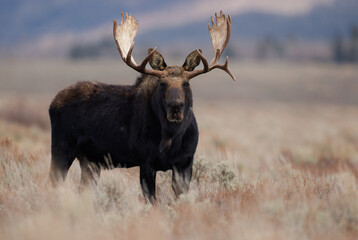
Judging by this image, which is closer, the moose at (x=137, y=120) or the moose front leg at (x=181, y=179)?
the moose front leg at (x=181, y=179)

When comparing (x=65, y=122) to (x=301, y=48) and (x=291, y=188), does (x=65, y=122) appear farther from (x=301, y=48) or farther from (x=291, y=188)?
(x=301, y=48)

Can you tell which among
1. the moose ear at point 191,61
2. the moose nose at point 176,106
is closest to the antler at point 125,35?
the moose ear at point 191,61

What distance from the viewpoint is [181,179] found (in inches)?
202

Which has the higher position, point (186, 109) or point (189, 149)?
point (186, 109)

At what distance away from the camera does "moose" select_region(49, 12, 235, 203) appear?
524 cm

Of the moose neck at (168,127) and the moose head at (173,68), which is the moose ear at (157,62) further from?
the moose neck at (168,127)

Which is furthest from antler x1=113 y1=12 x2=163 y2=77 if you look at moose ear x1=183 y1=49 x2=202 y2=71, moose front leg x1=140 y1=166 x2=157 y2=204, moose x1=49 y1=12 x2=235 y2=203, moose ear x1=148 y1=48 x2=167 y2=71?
moose front leg x1=140 y1=166 x2=157 y2=204

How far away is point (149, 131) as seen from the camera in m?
5.40

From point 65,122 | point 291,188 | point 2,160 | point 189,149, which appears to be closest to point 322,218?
point 291,188

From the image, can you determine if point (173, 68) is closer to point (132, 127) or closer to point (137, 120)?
point (137, 120)

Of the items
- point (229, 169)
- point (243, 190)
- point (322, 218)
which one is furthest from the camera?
point (229, 169)

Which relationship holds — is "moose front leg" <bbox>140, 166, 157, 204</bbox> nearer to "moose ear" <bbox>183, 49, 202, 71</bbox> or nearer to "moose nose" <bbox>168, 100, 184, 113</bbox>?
"moose nose" <bbox>168, 100, 184, 113</bbox>

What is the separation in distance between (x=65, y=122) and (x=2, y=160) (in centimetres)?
117

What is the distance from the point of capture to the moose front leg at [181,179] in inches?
202
